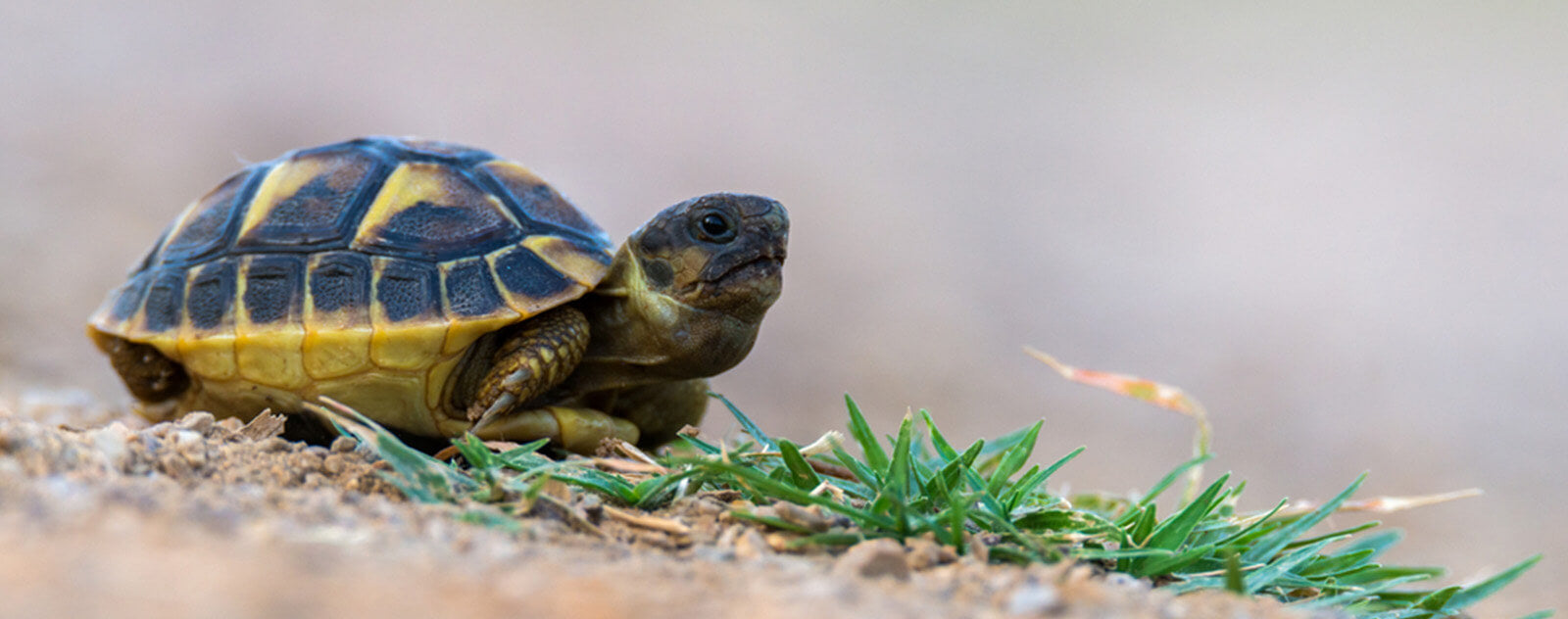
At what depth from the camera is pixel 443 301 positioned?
6.93 feet

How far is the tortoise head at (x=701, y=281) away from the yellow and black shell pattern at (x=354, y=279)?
0.45 feet

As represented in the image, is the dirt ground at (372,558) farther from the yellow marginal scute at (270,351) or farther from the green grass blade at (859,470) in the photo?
the yellow marginal scute at (270,351)

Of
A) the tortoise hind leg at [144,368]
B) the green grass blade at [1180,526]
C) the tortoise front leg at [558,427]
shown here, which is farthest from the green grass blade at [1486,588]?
the tortoise hind leg at [144,368]

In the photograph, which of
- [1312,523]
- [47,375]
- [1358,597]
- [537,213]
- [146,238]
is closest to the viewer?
[1358,597]

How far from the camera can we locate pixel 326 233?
2.23 m

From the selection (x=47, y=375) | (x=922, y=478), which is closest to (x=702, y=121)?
(x=47, y=375)

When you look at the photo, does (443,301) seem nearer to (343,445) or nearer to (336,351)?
(336,351)

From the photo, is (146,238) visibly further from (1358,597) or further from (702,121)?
(1358,597)

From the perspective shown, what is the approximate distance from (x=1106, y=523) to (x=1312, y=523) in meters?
0.43

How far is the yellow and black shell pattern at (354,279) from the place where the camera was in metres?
2.11

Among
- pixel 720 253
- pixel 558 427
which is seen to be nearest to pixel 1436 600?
pixel 720 253

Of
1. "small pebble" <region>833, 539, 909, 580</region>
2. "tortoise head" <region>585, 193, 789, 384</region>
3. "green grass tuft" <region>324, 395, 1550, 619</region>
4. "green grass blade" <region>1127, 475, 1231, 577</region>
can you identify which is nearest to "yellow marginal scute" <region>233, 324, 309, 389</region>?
"green grass tuft" <region>324, 395, 1550, 619</region>

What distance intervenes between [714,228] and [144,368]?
147cm

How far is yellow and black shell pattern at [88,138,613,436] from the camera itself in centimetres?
211
